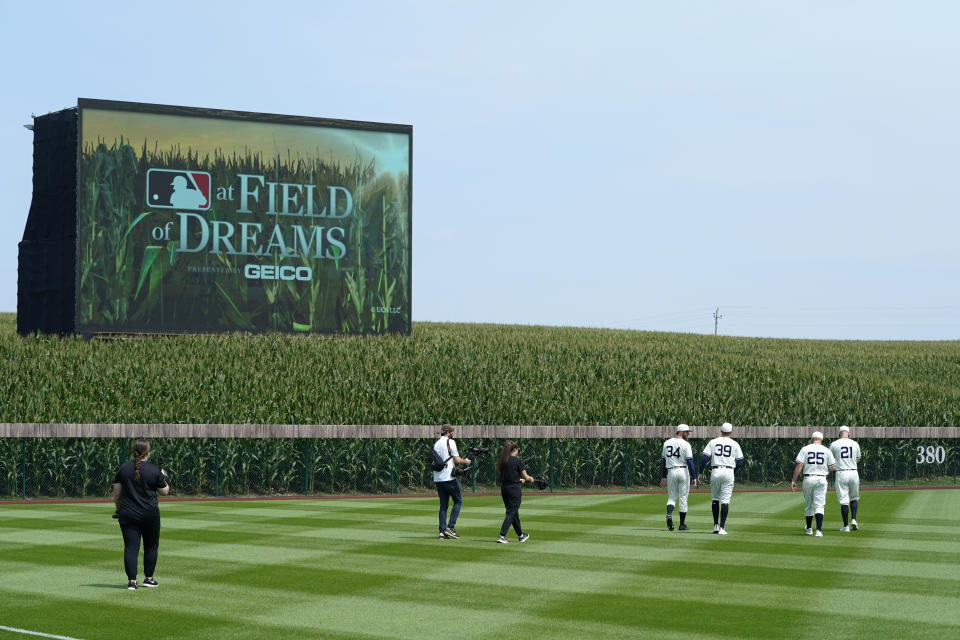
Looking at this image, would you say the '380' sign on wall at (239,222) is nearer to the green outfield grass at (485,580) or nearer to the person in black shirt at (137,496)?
the green outfield grass at (485,580)

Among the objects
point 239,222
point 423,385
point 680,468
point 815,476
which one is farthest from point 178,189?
point 815,476

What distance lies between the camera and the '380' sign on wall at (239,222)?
4681 centimetres

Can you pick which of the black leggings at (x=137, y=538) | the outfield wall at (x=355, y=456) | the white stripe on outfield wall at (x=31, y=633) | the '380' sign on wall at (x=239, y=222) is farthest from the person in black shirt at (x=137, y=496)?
the '380' sign on wall at (x=239, y=222)

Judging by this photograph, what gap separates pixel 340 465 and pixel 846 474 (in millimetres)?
19348

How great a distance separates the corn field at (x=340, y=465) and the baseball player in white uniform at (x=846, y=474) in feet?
53.6

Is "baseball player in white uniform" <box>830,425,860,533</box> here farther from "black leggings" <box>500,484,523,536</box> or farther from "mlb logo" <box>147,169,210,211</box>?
"mlb logo" <box>147,169,210,211</box>

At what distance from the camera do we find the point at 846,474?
2308 cm

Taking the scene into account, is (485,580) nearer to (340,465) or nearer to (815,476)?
(815,476)

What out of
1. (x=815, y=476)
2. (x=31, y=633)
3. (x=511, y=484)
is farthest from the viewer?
(x=815, y=476)

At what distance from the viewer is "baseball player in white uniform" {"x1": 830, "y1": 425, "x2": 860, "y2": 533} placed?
23016 millimetres

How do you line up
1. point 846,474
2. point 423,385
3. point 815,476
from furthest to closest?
point 423,385 → point 846,474 → point 815,476

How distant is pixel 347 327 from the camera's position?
50031 millimetres

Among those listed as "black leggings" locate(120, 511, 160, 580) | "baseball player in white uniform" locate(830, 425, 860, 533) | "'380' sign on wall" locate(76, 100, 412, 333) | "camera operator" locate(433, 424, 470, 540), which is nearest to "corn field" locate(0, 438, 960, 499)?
"'380' sign on wall" locate(76, 100, 412, 333)

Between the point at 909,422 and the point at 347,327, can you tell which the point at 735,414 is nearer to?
the point at 909,422
